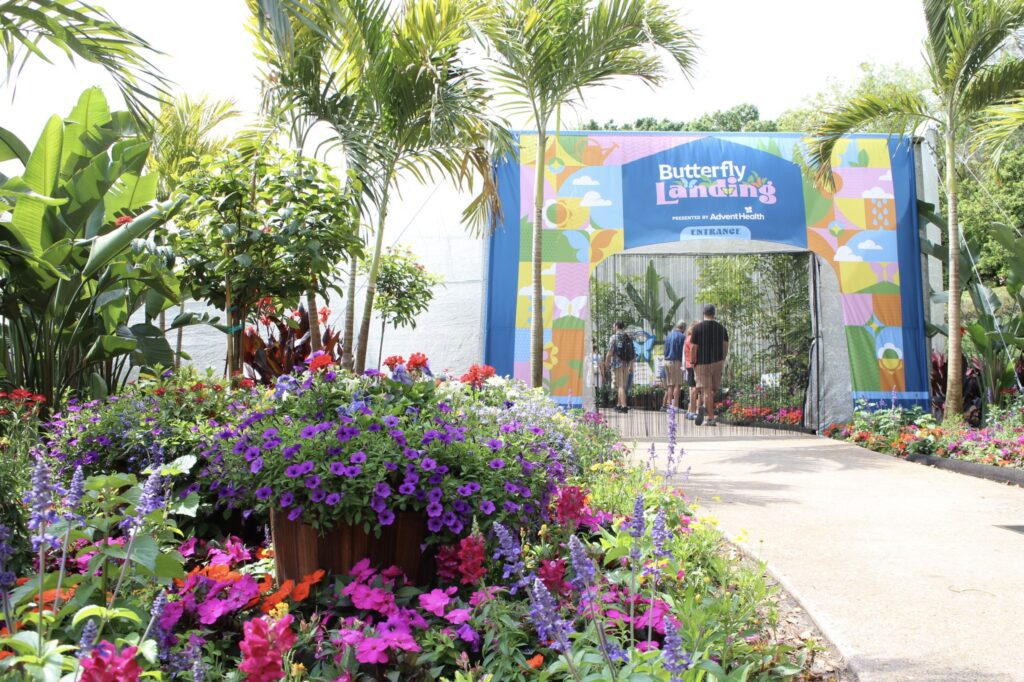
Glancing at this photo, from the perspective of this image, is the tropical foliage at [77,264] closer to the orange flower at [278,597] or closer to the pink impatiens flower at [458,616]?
Result: the orange flower at [278,597]

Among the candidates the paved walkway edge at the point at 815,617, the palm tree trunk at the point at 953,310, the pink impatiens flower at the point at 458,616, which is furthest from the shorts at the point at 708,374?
the pink impatiens flower at the point at 458,616

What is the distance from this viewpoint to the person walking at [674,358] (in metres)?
10.5

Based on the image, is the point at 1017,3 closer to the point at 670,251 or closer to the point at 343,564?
the point at 670,251

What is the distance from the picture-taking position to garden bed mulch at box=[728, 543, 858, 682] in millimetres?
2518

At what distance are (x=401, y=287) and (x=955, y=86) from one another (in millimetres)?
6653

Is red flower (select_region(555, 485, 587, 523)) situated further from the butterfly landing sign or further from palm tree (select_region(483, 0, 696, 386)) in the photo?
the butterfly landing sign

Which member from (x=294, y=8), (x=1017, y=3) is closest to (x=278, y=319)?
(x=294, y=8)

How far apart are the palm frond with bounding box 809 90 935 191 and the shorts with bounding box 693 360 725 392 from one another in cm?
303

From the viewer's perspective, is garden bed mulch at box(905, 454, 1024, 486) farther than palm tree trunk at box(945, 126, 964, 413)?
No

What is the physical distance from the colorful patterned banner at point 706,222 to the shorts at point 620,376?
64cm

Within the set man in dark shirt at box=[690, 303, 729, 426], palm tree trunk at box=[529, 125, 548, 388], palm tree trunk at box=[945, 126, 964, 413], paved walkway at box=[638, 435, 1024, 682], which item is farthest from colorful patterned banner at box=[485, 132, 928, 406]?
paved walkway at box=[638, 435, 1024, 682]

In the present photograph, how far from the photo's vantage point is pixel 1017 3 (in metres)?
8.17

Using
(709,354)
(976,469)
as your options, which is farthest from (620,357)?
(976,469)

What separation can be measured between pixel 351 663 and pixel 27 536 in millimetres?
1154
